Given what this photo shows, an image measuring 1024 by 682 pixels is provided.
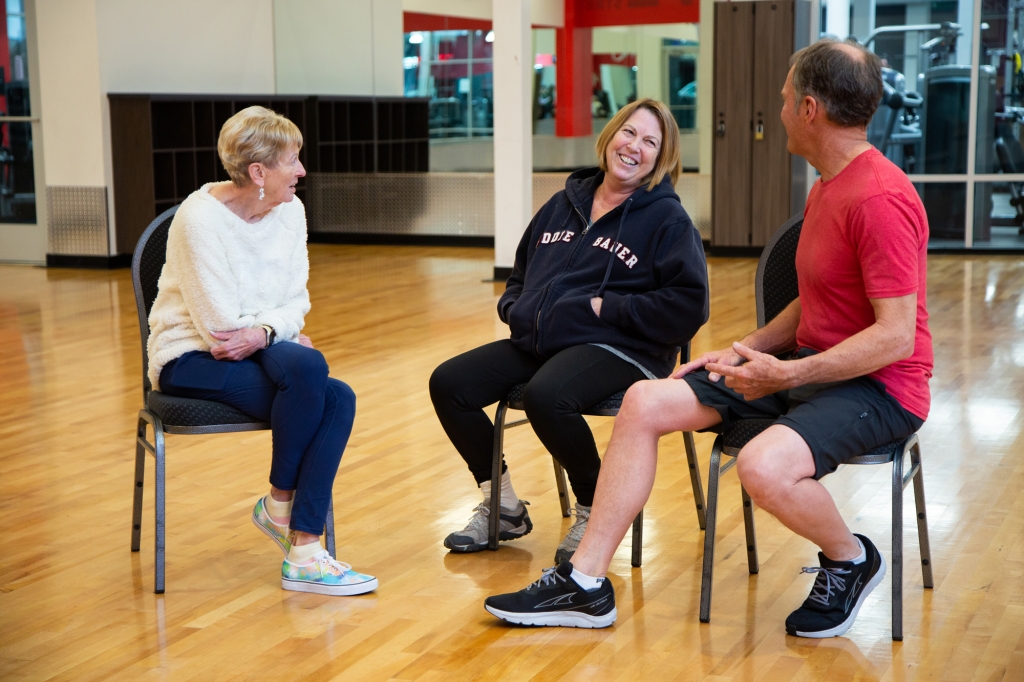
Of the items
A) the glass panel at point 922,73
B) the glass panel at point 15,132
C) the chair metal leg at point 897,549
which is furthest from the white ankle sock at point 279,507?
the glass panel at point 922,73

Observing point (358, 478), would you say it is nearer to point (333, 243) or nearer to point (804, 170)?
point (804, 170)

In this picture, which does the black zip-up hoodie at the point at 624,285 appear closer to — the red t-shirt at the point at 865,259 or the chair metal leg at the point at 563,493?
the red t-shirt at the point at 865,259

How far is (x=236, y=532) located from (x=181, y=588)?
420mm

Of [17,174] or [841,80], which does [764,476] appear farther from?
[17,174]

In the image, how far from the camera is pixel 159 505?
8.80 ft

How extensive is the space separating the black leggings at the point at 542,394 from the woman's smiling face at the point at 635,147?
0.47 m

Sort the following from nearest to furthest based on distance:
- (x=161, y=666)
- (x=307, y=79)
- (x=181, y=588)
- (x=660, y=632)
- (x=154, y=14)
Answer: (x=161, y=666) → (x=660, y=632) → (x=181, y=588) → (x=154, y=14) → (x=307, y=79)

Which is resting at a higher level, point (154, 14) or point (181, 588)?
point (154, 14)

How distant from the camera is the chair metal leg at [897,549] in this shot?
2.39 metres

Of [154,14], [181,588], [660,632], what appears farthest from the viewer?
[154,14]

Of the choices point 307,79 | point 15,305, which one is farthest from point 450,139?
point 15,305

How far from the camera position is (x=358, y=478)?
372cm

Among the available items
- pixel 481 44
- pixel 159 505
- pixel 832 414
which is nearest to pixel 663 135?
pixel 832 414

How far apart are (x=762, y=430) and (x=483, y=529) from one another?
0.91m
